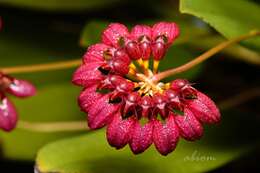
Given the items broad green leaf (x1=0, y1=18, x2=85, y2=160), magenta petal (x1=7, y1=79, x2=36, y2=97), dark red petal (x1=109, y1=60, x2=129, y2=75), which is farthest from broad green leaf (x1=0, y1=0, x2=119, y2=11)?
dark red petal (x1=109, y1=60, x2=129, y2=75)

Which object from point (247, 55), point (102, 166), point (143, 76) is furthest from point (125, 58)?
point (247, 55)

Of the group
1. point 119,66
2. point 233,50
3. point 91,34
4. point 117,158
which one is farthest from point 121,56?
point 233,50

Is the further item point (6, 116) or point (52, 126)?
point (52, 126)

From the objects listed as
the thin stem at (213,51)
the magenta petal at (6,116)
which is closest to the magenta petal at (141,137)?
the thin stem at (213,51)

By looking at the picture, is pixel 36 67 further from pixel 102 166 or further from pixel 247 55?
pixel 247 55

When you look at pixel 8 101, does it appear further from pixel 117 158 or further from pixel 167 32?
pixel 167 32

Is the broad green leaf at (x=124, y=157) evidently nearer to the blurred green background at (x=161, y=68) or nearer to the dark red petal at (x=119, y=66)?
the blurred green background at (x=161, y=68)
